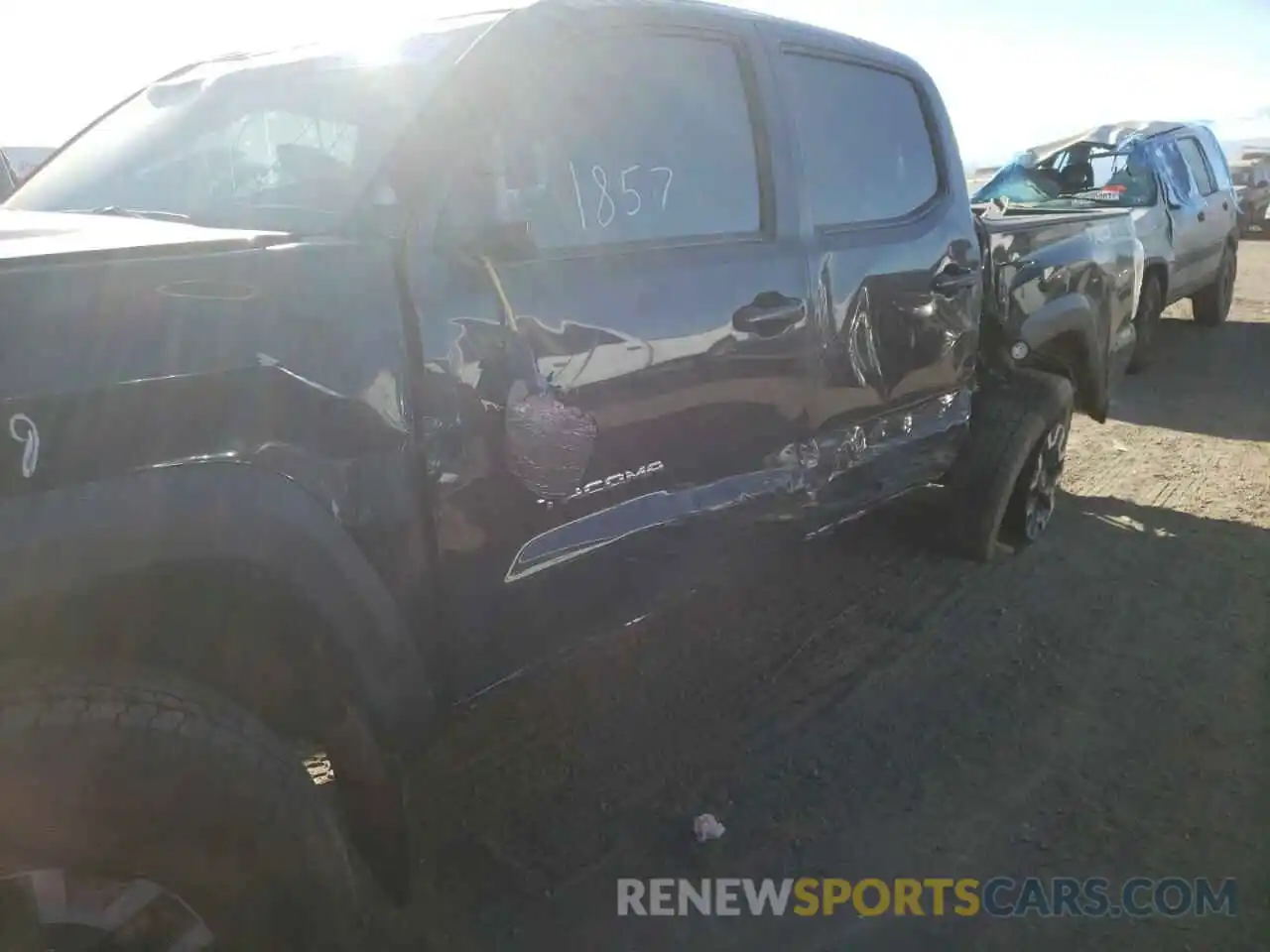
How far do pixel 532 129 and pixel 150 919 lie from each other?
5.90ft

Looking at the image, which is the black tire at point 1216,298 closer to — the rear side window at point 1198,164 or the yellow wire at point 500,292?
the rear side window at point 1198,164

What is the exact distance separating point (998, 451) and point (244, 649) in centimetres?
350

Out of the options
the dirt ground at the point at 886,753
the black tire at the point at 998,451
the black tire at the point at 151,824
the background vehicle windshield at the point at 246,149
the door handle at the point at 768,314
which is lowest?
the dirt ground at the point at 886,753

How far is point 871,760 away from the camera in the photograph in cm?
335

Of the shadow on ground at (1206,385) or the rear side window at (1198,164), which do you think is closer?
the shadow on ground at (1206,385)

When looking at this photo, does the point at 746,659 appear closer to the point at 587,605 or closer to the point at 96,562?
the point at 587,605

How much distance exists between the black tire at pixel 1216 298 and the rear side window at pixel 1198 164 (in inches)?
33.5

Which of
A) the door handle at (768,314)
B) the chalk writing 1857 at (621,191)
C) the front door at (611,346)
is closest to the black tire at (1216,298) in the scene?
the door handle at (768,314)

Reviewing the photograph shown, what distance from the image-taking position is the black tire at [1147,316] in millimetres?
9227

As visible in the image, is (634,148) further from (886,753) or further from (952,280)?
(886,753)

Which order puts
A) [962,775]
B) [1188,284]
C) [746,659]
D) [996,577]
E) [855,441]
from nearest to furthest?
[962,775] < [855,441] < [746,659] < [996,577] < [1188,284]

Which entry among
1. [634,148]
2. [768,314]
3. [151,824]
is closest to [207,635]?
[151,824]

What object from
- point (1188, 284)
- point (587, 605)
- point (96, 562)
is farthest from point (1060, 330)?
point (1188, 284)

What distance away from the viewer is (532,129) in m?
2.52
